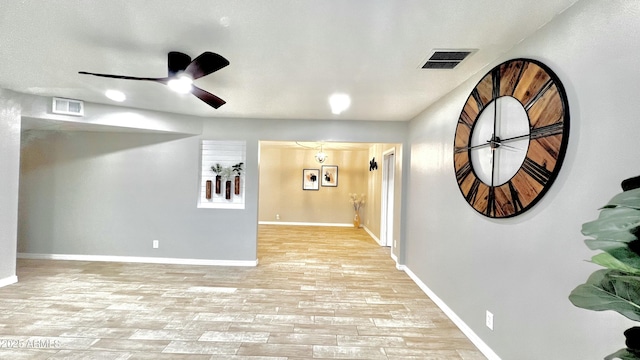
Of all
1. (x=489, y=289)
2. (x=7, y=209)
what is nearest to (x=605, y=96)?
(x=489, y=289)

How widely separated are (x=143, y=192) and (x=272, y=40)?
3671 millimetres

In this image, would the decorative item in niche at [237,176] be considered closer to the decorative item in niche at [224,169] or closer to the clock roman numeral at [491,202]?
the decorative item in niche at [224,169]

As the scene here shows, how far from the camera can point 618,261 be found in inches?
29.4

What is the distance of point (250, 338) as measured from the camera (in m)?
2.44

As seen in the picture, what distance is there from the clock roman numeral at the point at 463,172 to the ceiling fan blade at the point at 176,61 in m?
2.48

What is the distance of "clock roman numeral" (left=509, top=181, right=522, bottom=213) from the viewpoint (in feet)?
6.16

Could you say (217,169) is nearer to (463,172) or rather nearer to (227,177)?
(227,177)

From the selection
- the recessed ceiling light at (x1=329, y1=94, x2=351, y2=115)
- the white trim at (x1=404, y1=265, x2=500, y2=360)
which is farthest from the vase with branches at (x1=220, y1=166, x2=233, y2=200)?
the white trim at (x1=404, y1=265, x2=500, y2=360)

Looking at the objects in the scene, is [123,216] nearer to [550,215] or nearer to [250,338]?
[250,338]

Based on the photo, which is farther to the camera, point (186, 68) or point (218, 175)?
point (218, 175)

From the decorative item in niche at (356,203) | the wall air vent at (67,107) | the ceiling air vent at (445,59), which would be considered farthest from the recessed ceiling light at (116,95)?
the decorative item in niche at (356,203)

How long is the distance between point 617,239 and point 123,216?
17.7 feet

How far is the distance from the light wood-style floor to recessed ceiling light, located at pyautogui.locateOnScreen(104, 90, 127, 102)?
2308 mm

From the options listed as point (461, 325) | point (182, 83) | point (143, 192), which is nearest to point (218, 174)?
point (143, 192)
